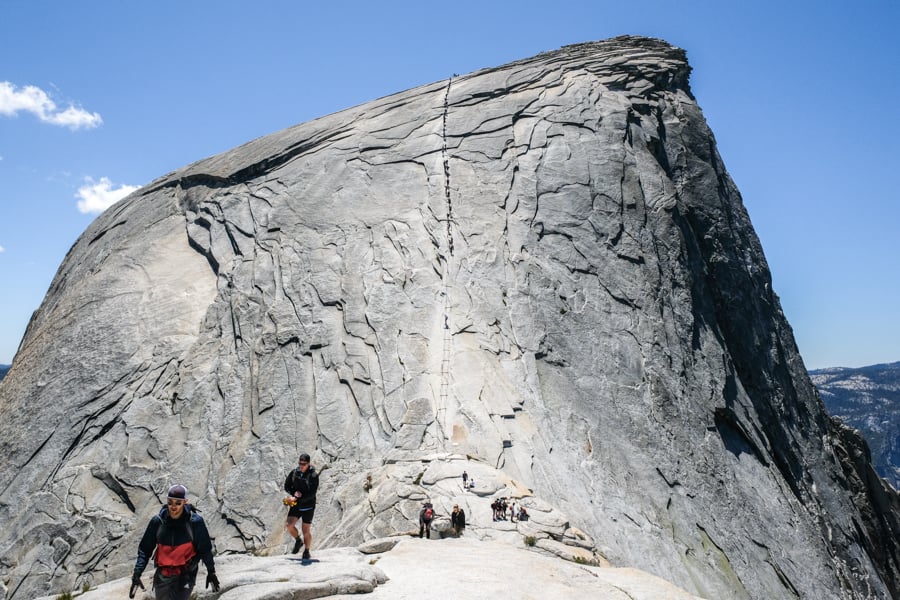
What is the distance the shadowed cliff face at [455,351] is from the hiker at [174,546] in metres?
7.97

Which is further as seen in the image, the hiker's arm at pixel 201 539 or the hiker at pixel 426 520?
the hiker at pixel 426 520

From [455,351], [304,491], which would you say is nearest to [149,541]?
[304,491]

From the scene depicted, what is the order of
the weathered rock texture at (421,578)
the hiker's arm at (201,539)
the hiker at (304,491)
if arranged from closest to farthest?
1. the hiker's arm at (201,539)
2. the weathered rock texture at (421,578)
3. the hiker at (304,491)

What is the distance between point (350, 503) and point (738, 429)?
1634cm

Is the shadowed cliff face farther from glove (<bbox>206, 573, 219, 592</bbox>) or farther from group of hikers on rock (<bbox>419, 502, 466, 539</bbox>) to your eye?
glove (<bbox>206, 573, 219, 592</bbox>)

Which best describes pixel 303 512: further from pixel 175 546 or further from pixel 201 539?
pixel 175 546

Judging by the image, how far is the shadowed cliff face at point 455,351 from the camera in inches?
866

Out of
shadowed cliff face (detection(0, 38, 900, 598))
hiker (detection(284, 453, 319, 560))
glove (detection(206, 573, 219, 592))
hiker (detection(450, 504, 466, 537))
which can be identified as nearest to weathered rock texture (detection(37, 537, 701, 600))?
glove (detection(206, 573, 219, 592))

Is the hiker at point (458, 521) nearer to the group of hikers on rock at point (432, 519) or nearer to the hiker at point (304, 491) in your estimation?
the group of hikers on rock at point (432, 519)

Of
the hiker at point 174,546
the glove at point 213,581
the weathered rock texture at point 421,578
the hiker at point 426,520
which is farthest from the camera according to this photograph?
the hiker at point 426,520

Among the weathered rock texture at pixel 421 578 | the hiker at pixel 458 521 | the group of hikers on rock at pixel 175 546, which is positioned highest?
the group of hikers on rock at pixel 175 546

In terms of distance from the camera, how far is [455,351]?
24.5 m

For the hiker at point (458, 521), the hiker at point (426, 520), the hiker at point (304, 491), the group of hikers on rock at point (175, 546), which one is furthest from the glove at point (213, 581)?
the hiker at point (458, 521)

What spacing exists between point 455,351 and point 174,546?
15864 millimetres
